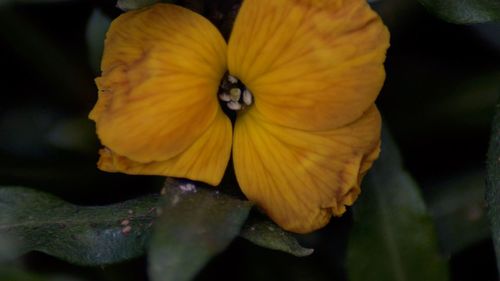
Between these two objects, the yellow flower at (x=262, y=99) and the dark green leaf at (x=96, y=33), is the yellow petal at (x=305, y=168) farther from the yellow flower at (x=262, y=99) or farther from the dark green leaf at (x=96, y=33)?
the dark green leaf at (x=96, y=33)

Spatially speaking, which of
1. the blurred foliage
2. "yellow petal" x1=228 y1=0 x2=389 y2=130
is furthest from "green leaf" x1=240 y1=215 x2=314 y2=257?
"yellow petal" x1=228 y1=0 x2=389 y2=130

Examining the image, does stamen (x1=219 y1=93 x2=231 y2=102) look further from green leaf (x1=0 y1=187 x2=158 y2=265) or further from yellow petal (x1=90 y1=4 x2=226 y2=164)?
green leaf (x1=0 y1=187 x2=158 y2=265)

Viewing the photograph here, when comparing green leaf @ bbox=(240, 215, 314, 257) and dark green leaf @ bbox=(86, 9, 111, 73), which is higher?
dark green leaf @ bbox=(86, 9, 111, 73)

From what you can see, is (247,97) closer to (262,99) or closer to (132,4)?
(262,99)

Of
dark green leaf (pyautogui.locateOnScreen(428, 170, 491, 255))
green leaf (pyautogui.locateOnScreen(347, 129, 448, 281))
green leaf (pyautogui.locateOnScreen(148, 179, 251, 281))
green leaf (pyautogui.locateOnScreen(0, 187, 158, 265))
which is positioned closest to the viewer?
green leaf (pyautogui.locateOnScreen(148, 179, 251, 281))

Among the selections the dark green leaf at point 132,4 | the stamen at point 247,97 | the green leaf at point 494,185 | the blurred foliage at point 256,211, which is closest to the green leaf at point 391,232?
the blurred foliage at point 256,211

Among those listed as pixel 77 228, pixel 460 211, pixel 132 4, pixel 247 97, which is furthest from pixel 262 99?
pixel 460 211

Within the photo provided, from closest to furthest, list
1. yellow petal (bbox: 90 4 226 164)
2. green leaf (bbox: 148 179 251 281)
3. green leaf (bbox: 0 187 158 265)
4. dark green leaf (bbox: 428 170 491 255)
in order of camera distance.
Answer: green leaf (bbox: 148 179 251 281), yellow petal (bbox: 90 4 226 164), green leaf (bbox: 0 187 158 265), dark green leaf (bbox: 428 170 491 255)
